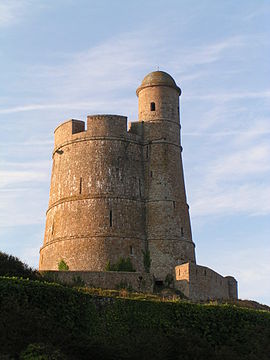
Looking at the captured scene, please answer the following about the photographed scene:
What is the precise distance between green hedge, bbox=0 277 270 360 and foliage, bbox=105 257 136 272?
14644 mm

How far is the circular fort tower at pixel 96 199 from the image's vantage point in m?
46.6

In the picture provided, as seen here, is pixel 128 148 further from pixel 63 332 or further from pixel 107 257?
pixel 63 332

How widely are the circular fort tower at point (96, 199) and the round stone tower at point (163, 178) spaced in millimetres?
771

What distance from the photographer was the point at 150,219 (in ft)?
157

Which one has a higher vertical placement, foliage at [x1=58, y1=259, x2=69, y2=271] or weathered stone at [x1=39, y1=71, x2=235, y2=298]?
weathered stone at [x1=39, y1=71, x2=235, y2=298]

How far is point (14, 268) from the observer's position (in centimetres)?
3341

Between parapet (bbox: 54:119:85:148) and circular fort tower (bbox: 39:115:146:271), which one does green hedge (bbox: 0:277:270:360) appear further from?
parapet (bbox: 54:119:85:148)

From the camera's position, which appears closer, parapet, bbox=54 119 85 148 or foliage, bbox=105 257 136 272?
foliage, bbox=105 257 136 272

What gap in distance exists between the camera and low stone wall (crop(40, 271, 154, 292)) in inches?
1661

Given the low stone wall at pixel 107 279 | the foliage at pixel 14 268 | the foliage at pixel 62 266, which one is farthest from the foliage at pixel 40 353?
the foliage at pixel 62 266

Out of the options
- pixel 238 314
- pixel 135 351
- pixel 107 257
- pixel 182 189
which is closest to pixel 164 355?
pixel 135 351

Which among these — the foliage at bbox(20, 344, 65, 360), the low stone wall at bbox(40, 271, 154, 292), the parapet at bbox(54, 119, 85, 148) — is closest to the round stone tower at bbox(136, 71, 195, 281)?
the low stone wall at bbox(40, 271, 154, 292)

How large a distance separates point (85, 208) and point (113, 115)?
7.04 metres

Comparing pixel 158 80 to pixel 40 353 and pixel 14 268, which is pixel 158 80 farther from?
pixel 40 353
